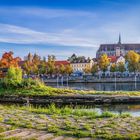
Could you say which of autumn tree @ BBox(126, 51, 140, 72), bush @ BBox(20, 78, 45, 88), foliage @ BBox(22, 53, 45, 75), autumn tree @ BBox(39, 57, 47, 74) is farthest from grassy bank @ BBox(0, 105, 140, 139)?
autumn tree @ BBox(39, 57, 47, 74)

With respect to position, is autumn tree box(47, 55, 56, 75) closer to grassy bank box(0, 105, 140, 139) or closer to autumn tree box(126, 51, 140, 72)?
autumn tree box(126, 51, 140, 72)

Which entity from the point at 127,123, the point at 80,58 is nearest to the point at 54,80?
the point at 80,58

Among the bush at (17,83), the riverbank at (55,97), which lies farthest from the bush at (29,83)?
the riverbank at (55,97)

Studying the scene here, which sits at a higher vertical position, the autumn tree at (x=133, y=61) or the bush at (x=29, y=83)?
the autumn tree at (x=133, y=61)

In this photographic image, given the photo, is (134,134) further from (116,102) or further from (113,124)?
(116,102)

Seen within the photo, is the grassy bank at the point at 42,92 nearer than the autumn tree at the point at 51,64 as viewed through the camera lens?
Yes

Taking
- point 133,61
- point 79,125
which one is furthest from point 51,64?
point 79,125

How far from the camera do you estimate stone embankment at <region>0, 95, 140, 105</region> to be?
3122cm

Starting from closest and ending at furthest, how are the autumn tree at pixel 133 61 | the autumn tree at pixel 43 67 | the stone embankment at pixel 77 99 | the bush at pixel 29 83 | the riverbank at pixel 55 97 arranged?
the stone embankment at pixel 77 99 < the riverbank at pixel 55 97 < the bush at pixel 29 83 < the autumn tree at pixel 133 61 < the autumn tree at pixel 43 67

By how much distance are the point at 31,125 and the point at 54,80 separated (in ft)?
344

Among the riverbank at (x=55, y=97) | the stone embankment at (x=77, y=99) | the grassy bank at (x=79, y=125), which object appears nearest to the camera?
the grassy bank at (x=79, y=125)

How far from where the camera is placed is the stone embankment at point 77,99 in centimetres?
3122

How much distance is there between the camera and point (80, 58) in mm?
161000

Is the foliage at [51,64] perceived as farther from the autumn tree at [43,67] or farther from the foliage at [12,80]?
the foliage at [12,80]
